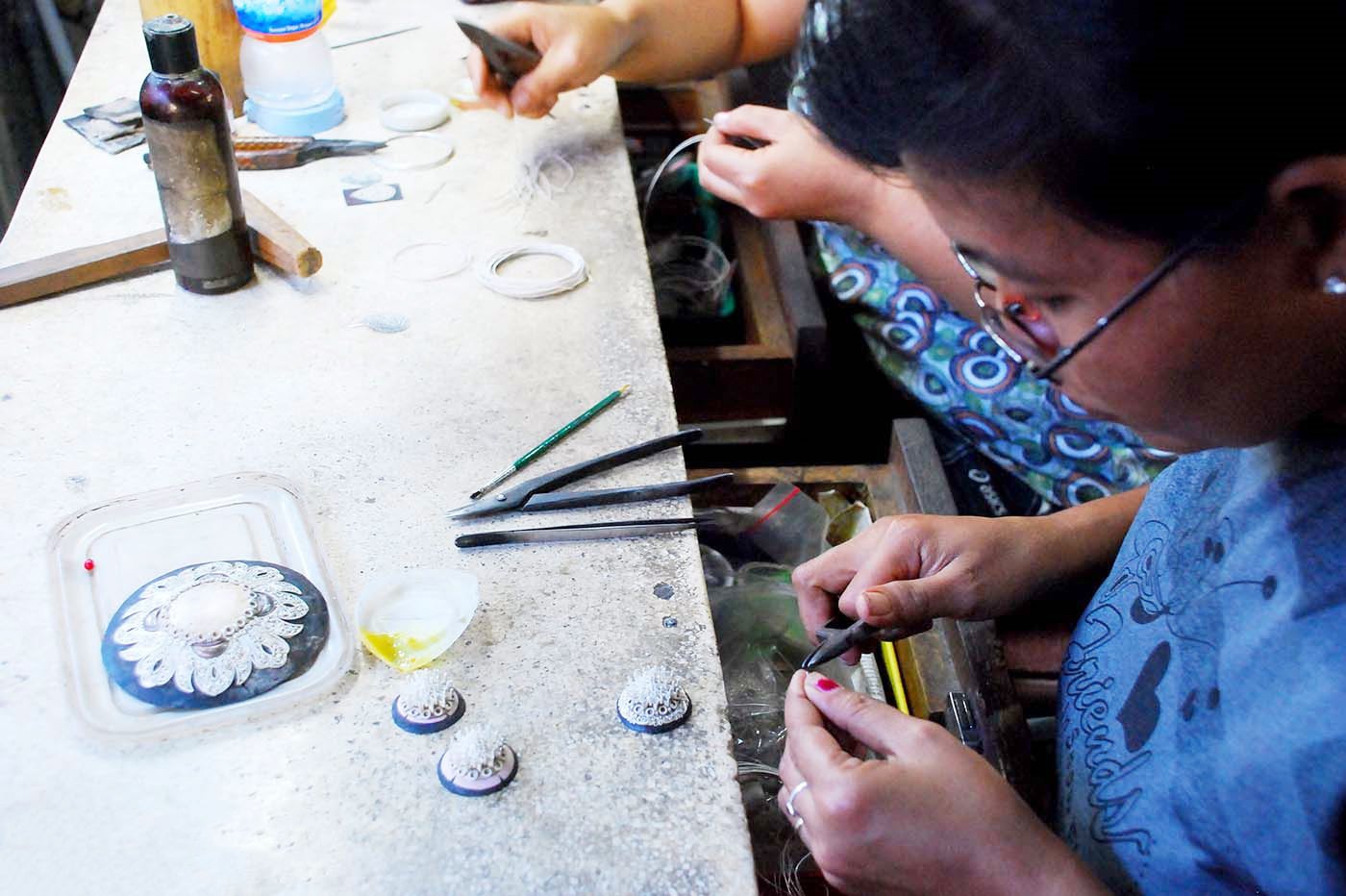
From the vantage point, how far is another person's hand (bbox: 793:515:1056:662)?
103 cm

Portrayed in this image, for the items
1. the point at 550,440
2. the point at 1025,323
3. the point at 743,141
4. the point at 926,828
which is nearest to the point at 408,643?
the point at 550,440

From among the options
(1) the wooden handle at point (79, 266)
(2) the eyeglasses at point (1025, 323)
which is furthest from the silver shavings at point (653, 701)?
(1) the wooden handle at point (79, 266)

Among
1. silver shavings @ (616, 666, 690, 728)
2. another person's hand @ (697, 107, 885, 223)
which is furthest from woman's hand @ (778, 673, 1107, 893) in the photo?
another person's hand @ (697, 107, 885, 223)

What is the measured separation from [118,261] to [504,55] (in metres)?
0.60

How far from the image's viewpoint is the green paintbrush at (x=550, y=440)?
41.8 inches

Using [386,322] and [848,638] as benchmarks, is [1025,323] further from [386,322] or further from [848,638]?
[386,322]

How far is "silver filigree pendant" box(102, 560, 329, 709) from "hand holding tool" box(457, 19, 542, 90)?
916mm

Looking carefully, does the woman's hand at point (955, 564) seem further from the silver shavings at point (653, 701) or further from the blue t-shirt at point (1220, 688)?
the silver shavings at point (653, 701)

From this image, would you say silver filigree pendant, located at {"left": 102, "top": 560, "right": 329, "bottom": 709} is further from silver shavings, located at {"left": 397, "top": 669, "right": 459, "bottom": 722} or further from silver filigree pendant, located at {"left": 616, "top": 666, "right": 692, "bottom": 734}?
silver filigree pendant, located at {"left": 616, "top": 666, "right": 692, "bottom": 734}

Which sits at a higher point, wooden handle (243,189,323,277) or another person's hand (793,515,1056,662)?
wooden handle (243,189,323,277)

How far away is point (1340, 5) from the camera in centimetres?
51

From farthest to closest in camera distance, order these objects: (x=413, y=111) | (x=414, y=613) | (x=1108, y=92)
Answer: (x=413, y=111) → (x=414, y=613) → (x=1108, y=92)

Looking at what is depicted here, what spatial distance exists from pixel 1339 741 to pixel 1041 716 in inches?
20.7

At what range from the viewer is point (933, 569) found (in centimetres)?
106
